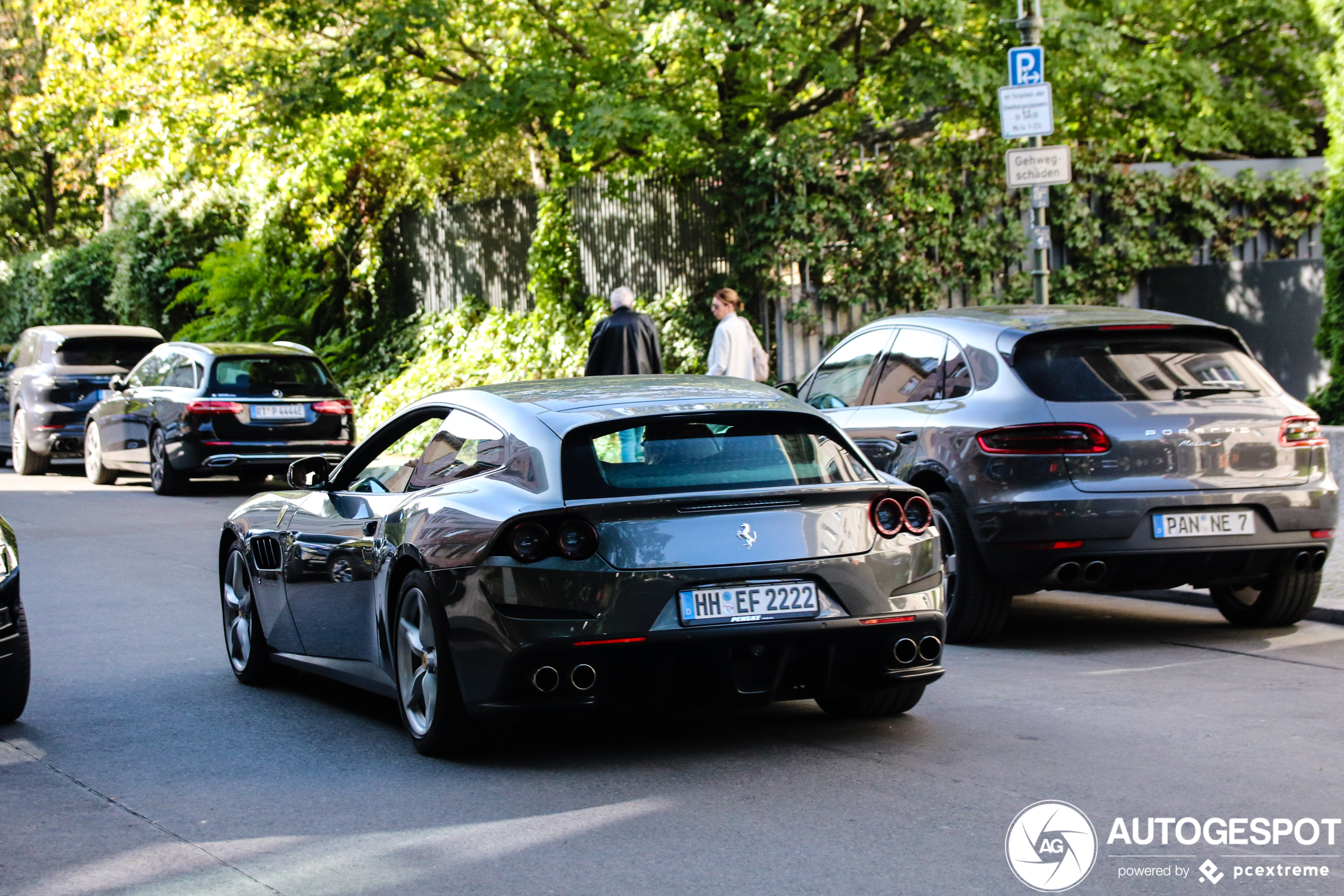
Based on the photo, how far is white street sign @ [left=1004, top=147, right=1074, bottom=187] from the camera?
13539mm

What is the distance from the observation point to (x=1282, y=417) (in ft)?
27.5

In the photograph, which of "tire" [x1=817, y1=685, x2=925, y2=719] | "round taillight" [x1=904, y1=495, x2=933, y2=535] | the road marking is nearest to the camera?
"round taillight" [x1=904, y1=495, x2=933, y2=535]

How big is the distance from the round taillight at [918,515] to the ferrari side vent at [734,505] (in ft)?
1.60

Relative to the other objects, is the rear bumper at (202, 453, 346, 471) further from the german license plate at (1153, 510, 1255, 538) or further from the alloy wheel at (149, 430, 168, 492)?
the german license plate at (1153, 510, 1255, 538)

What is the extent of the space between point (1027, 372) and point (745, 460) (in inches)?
109

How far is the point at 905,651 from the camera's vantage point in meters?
6.04

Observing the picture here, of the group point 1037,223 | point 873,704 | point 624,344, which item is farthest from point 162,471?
point 873,704

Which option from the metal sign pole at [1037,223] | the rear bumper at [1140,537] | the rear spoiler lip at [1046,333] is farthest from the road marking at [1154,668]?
the metal sign pole at [1037,223]

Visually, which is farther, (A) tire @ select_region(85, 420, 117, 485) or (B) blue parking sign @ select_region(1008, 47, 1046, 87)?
(A) tire @ select_region(85, 420, 117, 485)

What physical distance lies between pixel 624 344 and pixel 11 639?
9.59 meters

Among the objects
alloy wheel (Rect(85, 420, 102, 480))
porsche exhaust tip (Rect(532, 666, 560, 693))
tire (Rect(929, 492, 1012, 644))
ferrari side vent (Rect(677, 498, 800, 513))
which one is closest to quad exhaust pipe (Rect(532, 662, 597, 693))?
porsche exhaust tip (Rect(532, 666, 560, 693))

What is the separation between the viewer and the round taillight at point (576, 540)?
18.6 feet

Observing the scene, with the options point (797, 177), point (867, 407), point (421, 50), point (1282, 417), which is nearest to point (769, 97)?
point (797, 177)

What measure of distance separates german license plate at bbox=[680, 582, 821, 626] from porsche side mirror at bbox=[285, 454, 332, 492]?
2309 mm
